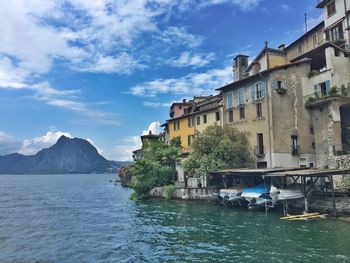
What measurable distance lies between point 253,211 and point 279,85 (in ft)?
59.7

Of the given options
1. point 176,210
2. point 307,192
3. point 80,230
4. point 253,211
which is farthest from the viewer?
point 176,210

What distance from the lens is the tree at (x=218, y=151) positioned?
1828 inches

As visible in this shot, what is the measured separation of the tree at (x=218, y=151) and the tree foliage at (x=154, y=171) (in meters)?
8.72

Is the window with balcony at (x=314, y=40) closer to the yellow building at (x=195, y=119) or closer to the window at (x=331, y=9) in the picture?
the window at (x=331, y=9)

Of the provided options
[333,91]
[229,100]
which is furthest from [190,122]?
[333,91]

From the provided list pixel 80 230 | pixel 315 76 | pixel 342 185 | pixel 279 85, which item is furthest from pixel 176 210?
pixel 315 76

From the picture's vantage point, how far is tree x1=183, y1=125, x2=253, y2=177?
46438 mm

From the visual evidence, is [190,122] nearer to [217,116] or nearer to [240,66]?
[217,116]

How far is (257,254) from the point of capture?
2081cm

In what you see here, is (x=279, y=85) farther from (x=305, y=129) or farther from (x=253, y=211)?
(x=253, y=211)

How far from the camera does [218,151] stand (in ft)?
155

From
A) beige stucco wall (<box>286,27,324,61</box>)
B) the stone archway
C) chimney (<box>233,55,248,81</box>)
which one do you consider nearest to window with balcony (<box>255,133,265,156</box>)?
the stone archway

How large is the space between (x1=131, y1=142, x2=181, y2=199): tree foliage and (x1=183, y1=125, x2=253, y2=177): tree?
872 centimetres

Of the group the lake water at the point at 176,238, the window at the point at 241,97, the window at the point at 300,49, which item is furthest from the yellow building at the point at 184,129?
the lake water at the point at 176,238
